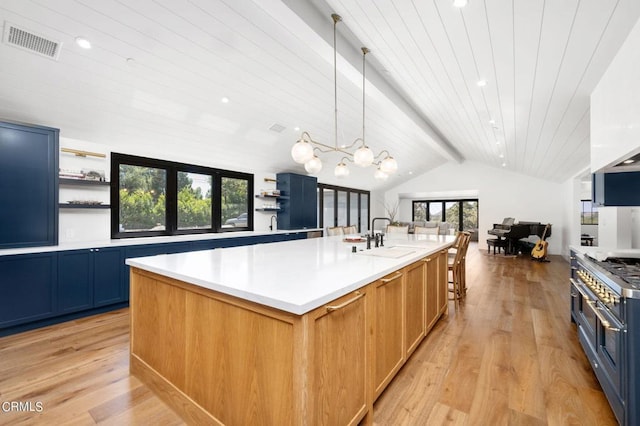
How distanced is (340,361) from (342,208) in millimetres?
8200

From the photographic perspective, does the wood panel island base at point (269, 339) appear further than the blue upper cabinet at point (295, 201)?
No

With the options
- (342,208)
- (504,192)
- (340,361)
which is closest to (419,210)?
(504,192)

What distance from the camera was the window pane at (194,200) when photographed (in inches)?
197

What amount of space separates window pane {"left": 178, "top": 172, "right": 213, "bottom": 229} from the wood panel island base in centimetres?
307

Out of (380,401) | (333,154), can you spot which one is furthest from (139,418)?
(333,154)

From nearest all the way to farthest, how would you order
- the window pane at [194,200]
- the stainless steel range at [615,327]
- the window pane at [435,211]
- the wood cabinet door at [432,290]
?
the stainless steel range at [615,327], the wood cabinet door at [432,290], the window pane at [194,200], the window pane at [435,211]

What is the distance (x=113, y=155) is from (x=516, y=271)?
7477mm

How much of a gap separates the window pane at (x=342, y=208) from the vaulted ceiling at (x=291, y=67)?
15.2 ft

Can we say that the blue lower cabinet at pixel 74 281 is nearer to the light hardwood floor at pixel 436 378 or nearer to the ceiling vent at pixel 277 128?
the light hardwood floor at pixel 436 378

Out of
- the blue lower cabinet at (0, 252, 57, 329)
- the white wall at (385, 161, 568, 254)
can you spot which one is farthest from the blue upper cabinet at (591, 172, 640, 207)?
the white wall at (385, 161, 568, 254)

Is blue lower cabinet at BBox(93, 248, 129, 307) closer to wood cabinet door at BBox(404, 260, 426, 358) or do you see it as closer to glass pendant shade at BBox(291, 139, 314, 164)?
glass pendant shade at BBox(291, 139, 314, 164)

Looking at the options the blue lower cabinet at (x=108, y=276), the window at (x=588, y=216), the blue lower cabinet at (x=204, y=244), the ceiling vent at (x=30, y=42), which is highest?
the ceiling vent at (x=30, y=42)

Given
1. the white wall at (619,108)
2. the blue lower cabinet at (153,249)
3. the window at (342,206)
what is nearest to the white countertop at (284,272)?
the white wall at (619,108)

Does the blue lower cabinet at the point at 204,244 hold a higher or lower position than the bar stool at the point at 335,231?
lower
